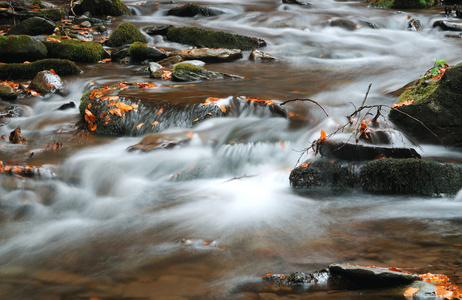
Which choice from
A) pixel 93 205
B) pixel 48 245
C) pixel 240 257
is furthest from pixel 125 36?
pixel 240 257

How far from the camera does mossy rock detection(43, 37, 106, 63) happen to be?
10.5 meters

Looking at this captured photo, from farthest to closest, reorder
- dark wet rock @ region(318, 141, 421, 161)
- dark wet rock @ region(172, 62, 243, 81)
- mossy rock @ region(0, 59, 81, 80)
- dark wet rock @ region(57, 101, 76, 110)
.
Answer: mossy rock @ region(0, 59, 81, 80), dark wet rock @ region(172, 62, 243, 81), dark wet rock @ region(57, 101, 76, 110), dark wet rock @ region(318, 141, 421, 161)

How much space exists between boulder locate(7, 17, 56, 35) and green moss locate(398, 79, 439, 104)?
33.8ft

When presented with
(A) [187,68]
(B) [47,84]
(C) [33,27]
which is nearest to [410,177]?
(A) [187,68]

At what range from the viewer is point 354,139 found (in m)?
5.14

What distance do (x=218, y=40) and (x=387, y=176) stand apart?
8.41 meters

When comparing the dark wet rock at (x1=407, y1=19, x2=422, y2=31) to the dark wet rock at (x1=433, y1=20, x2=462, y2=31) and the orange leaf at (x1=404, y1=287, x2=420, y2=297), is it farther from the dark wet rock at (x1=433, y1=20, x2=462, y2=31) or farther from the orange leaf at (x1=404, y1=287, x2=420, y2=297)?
the orange leaf at (x1=404, y1=287, x2=420, y2=297)

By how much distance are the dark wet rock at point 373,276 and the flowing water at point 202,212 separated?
0.27ft

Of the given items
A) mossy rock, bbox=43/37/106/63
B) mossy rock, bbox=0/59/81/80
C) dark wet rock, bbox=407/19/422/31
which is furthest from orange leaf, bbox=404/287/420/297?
dark wet rock, bbox=407/19/422/31

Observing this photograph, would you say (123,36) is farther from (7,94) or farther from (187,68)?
(7,94)

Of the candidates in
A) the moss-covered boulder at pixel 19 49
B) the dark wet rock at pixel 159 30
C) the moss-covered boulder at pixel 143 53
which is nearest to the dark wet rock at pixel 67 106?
the moss-covered boulder at pixel 19 49

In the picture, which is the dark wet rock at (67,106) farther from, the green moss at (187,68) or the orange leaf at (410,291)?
the orange leaf at (410,291)

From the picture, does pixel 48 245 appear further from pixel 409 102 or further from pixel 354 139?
pixel 409 102

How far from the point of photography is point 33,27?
12367 mm
